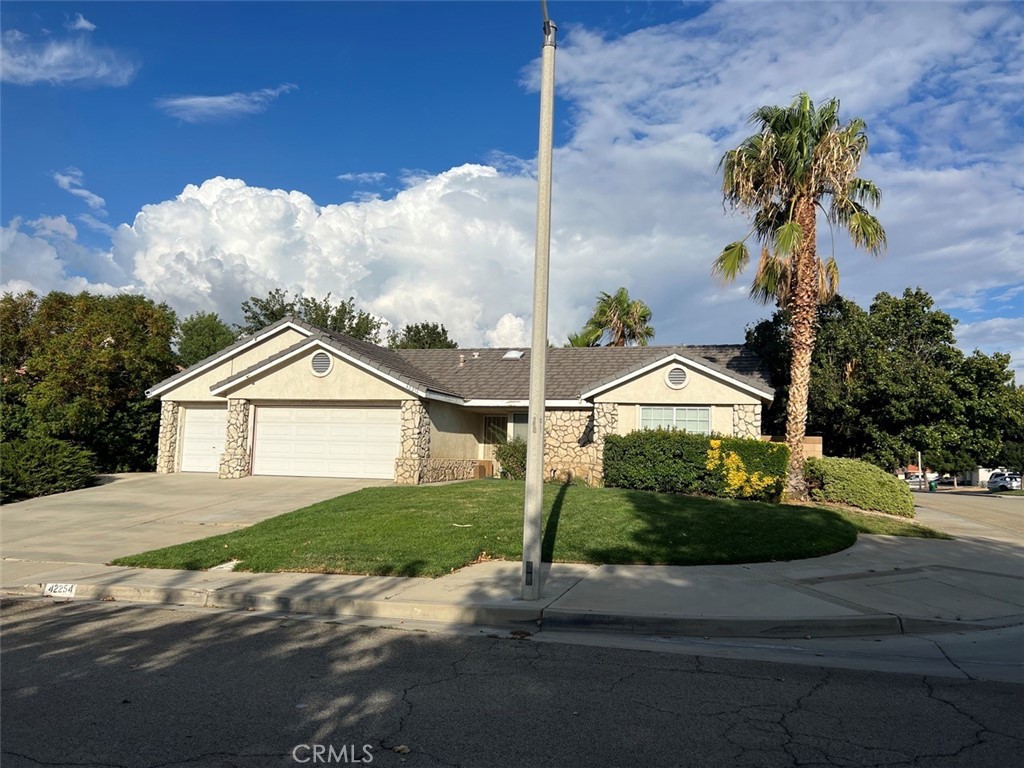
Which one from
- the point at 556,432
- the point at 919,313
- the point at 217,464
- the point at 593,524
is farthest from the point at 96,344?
the point at 919,313

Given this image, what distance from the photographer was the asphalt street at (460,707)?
4.39 meters

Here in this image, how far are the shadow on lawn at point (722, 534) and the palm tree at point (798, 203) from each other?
3952 mm

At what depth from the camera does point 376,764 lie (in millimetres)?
4195

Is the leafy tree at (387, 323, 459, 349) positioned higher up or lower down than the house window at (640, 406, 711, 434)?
higher up

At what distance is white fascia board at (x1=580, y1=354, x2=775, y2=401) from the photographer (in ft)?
65.7

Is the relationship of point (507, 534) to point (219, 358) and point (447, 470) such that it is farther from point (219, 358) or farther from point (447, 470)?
point (219, 358)

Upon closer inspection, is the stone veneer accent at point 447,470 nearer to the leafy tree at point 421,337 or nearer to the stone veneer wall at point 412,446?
the stone veneer wall at point 412,446

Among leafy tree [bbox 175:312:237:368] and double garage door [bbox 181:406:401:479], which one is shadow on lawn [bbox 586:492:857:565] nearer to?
double garage door [bbox 181:406:401:479]

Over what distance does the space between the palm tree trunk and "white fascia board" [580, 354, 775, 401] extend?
2.07 metres

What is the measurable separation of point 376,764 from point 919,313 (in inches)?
932

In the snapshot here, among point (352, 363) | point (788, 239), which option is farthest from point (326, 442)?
point (788, 239)

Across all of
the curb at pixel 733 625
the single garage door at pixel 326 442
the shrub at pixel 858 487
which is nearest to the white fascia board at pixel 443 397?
the single garage door at pixel 326 442

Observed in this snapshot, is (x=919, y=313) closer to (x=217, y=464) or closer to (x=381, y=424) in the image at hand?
(x=381, y=424)

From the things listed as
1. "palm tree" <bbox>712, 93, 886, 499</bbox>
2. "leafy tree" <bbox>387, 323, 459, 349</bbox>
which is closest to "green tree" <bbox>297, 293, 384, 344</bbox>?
"leafy tree" <bbox>387, 323, 459, 349</bbox>
